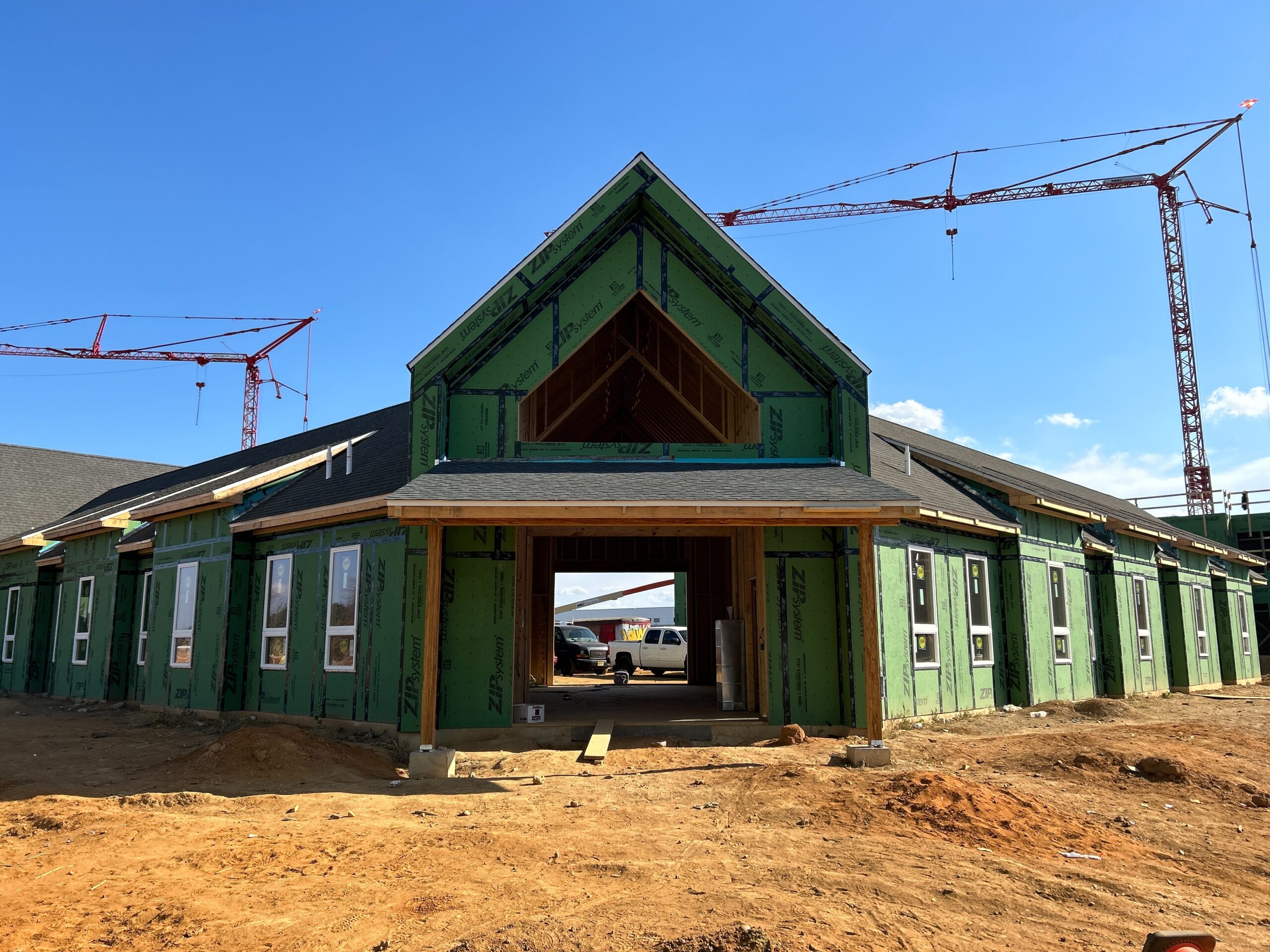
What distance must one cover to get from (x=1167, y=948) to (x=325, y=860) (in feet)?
18.9

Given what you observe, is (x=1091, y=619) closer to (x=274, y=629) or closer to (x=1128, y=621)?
(x=1128, y=621)

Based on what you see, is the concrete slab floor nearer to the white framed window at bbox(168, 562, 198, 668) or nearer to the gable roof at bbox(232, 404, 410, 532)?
the gable roof at bbox(232, 404, 410, 532)

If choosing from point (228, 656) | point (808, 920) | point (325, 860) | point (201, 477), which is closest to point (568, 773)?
point (325, 860)

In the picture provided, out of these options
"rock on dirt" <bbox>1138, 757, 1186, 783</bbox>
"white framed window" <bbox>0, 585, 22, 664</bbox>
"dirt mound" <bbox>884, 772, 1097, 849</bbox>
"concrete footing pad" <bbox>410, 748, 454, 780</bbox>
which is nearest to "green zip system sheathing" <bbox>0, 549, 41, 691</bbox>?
"white framed window" <bbox>0, 585, 22, 664</bbox>

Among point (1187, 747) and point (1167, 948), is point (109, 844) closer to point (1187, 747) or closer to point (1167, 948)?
point (1167, 948)

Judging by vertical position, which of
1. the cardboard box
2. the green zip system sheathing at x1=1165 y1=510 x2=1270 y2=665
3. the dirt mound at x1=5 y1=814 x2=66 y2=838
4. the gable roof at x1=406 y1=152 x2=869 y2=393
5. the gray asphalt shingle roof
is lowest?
the dirt mound at x1=5 y1=814 x2=66 y2=838

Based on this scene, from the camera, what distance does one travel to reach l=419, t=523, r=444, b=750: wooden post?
1066 cm

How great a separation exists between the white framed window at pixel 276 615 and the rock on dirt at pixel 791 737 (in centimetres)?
Answer: 831

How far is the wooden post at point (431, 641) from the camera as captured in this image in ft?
35.0

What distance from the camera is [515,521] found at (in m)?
10.9

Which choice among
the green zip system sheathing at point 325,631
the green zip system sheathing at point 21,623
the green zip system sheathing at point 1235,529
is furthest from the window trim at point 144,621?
the green zip system sheathing at point 1235,529

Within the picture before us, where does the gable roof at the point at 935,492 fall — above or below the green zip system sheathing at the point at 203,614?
above

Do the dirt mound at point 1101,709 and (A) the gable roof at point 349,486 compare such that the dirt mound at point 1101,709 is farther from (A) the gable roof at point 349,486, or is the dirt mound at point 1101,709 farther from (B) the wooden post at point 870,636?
(A) the gable roof at point 349,486

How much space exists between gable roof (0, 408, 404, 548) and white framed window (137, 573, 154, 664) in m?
1.30
